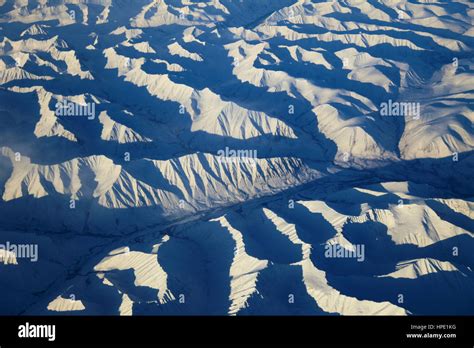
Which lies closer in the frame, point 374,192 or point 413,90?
point 374,192

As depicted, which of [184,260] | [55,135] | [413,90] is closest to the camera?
[184,260]

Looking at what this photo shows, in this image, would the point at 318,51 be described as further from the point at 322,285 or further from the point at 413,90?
the point at 322,285

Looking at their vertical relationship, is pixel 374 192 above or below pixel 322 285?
above

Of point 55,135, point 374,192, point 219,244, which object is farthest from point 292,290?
point 55,135

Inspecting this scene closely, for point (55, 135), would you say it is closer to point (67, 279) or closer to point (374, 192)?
point (67, 279)

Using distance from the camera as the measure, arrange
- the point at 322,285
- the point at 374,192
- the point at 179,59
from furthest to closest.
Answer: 1. the point at 179,59
2. the point at 374,192
3. the point at 322,285
